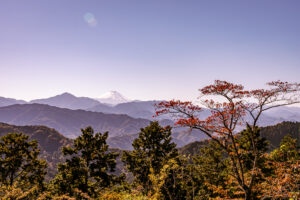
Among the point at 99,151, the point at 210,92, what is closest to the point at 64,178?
the point at 99,151

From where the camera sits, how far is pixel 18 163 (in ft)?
72.5

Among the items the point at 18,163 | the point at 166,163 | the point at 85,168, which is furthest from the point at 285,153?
the point at 18,163

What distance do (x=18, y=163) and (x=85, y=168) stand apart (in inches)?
304

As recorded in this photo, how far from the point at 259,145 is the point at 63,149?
88.6 feet

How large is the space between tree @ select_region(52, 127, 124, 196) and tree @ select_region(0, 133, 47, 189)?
274 centimetres

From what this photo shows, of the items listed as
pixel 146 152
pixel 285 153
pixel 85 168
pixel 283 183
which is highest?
pixel 283 183

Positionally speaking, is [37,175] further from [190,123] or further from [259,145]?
[259,145]

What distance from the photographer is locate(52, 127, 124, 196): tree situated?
21984mm

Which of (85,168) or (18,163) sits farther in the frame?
(85,168)

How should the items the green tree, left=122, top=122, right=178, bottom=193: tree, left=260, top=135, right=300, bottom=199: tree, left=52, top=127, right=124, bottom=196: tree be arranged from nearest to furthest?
left=260, top=135, right=300, bottom=199: tree
the green tree
left=52, top=127, right=124, bottom=196: tree
left=122, top=122, right=178, bottom=193: tree

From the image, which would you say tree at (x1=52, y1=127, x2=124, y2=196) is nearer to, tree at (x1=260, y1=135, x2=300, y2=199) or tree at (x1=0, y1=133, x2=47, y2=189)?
tree at (x1=0, y1=133, x2=47, y2=189)

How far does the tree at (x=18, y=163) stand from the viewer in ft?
71.4

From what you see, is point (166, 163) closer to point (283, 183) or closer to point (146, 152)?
point (146, 152)

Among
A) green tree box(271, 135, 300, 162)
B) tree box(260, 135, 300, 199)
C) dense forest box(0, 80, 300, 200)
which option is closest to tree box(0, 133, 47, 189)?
dense forest box(0, 80, 300, 200)
